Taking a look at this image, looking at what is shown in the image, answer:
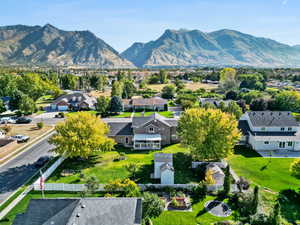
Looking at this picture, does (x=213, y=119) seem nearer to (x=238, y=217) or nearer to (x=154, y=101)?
(x=238, y=217)

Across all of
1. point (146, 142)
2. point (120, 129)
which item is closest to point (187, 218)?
point (146, 142)

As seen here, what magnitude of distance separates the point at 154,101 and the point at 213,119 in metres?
47.7

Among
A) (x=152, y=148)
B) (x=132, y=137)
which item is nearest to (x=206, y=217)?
(x=152, y=148)

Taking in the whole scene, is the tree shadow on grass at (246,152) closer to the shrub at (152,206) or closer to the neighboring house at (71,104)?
the shrub at (152,206)

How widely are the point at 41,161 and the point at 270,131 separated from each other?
46698mm

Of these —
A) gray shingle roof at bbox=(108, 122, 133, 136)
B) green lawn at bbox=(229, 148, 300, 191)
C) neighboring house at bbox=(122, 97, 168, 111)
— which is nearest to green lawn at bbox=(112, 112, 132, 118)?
neighboring house at bbox=(122, 97, 168, 111)

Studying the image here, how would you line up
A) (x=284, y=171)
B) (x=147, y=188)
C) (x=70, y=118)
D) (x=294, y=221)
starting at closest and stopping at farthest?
(x=294, y=221), (x=147, y=188), (x=284, y=171), (x=70, y=118)

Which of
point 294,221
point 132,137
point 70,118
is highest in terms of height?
point 70,118

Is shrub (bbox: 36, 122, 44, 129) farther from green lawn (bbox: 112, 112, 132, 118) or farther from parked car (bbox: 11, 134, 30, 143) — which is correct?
green lawn (bbox: 112, 112, 132, 118)

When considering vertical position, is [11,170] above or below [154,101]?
below

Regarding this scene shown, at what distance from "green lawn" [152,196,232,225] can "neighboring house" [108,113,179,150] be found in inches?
834

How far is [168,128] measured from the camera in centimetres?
4844

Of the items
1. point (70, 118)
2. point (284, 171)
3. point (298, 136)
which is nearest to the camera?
point (284, 171)

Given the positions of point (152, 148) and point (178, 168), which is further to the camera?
point (152, 148)
